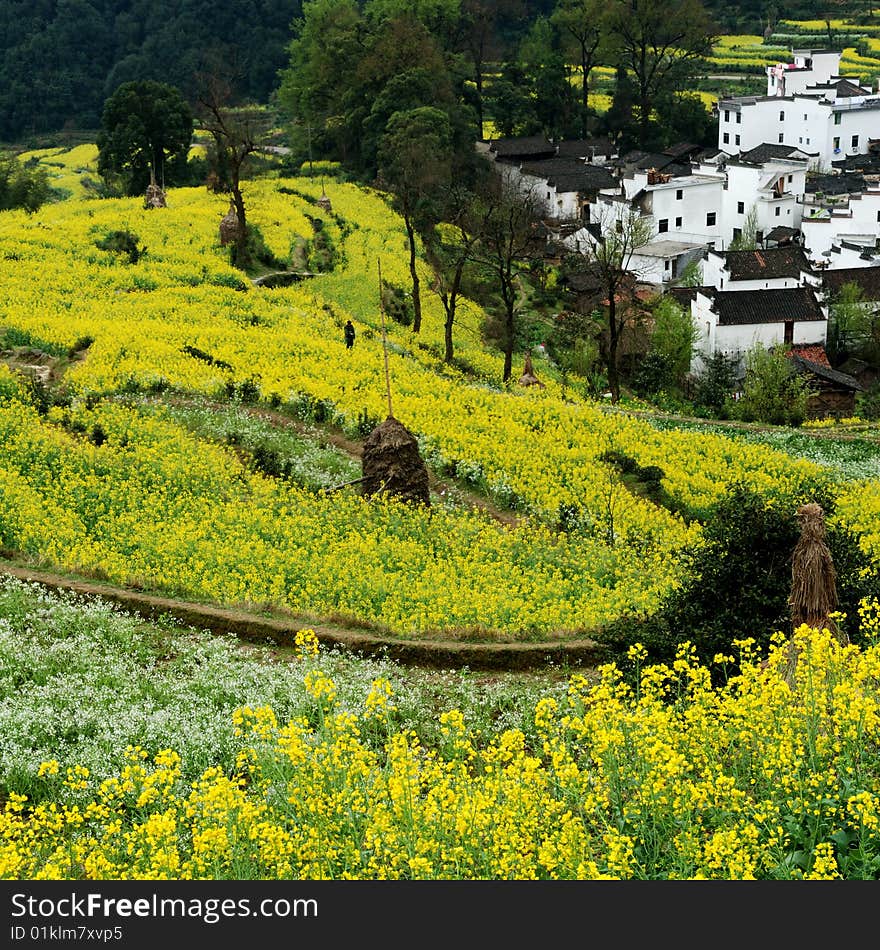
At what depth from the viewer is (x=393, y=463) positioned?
21062 millimetres

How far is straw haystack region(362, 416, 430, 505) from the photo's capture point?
21047mm

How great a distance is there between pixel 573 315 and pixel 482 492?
33.4 meters

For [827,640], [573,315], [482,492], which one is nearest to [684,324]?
[573,315]

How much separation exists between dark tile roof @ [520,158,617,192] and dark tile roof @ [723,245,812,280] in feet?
60.3

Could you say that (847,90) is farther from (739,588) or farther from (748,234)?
(739,588)

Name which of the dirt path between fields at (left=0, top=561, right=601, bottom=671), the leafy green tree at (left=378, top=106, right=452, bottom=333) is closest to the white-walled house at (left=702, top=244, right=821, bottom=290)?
the leafy green tree at (left=378, top=106, right=452, bottom=333)

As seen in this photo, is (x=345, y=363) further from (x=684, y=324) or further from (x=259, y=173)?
(x=259, y=173)

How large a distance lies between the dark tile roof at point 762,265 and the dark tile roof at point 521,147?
2558 centimetres

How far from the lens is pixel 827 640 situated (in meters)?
10.5

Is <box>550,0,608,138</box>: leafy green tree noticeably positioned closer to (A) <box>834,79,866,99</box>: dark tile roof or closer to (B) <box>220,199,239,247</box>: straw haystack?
(A) <box>834,79,866,99</box>: dark tile roof

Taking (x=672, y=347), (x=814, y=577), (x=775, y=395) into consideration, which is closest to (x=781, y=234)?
(x=672, y=347)

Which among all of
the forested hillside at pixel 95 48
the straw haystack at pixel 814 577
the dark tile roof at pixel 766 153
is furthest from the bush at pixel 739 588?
the forested hillside at pixel 95 48

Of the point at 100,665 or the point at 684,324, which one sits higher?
the point at 100,665

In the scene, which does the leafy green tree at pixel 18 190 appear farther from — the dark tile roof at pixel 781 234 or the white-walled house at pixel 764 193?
the dark tile roof at pixel 781 234
